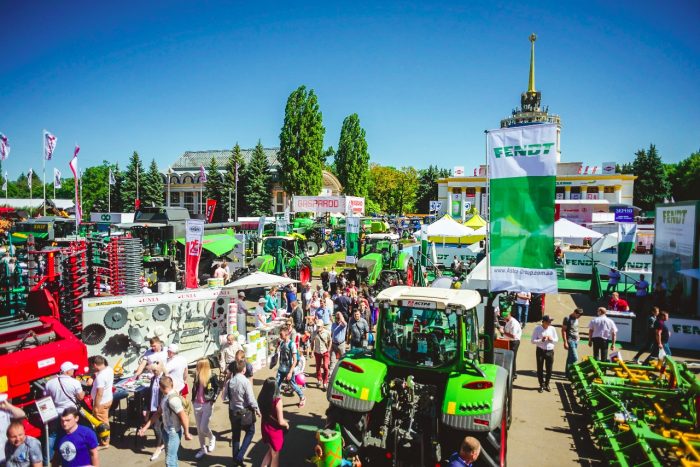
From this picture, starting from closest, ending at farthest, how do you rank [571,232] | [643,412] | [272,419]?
1. [272,419]
2. [643,412]
3. [571,232]

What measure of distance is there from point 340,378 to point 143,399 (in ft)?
10.4

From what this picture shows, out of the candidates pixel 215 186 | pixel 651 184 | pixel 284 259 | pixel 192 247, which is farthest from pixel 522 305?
pixel 651 184

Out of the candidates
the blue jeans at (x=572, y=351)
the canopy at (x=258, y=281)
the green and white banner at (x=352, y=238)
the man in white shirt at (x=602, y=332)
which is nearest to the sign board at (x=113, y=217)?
the green and white banner at (x=352, y=238)

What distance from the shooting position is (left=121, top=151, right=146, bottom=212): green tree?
51.7 m

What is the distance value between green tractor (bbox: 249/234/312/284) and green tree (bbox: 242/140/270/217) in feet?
99.1

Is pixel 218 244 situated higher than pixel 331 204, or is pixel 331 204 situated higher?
pixel 331 204

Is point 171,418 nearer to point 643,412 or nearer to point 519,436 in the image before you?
point 519,436

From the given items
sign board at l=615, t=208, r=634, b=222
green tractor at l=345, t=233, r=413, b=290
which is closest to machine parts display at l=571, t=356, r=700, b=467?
green tractor at l=345, t=233, r=413, b=290

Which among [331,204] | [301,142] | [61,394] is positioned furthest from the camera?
[301,142]

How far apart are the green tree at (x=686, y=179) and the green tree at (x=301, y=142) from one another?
4573cm

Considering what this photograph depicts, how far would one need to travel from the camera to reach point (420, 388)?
5.50 metres

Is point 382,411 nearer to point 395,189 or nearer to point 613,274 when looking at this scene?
point 613,274

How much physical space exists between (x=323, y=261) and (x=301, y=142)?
19.4 meters

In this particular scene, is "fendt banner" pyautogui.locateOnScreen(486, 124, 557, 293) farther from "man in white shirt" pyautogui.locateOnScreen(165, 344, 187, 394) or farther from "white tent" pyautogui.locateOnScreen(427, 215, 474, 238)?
"white tent" pyautogui.locateOnScreen(427, 215, 474, 238)
